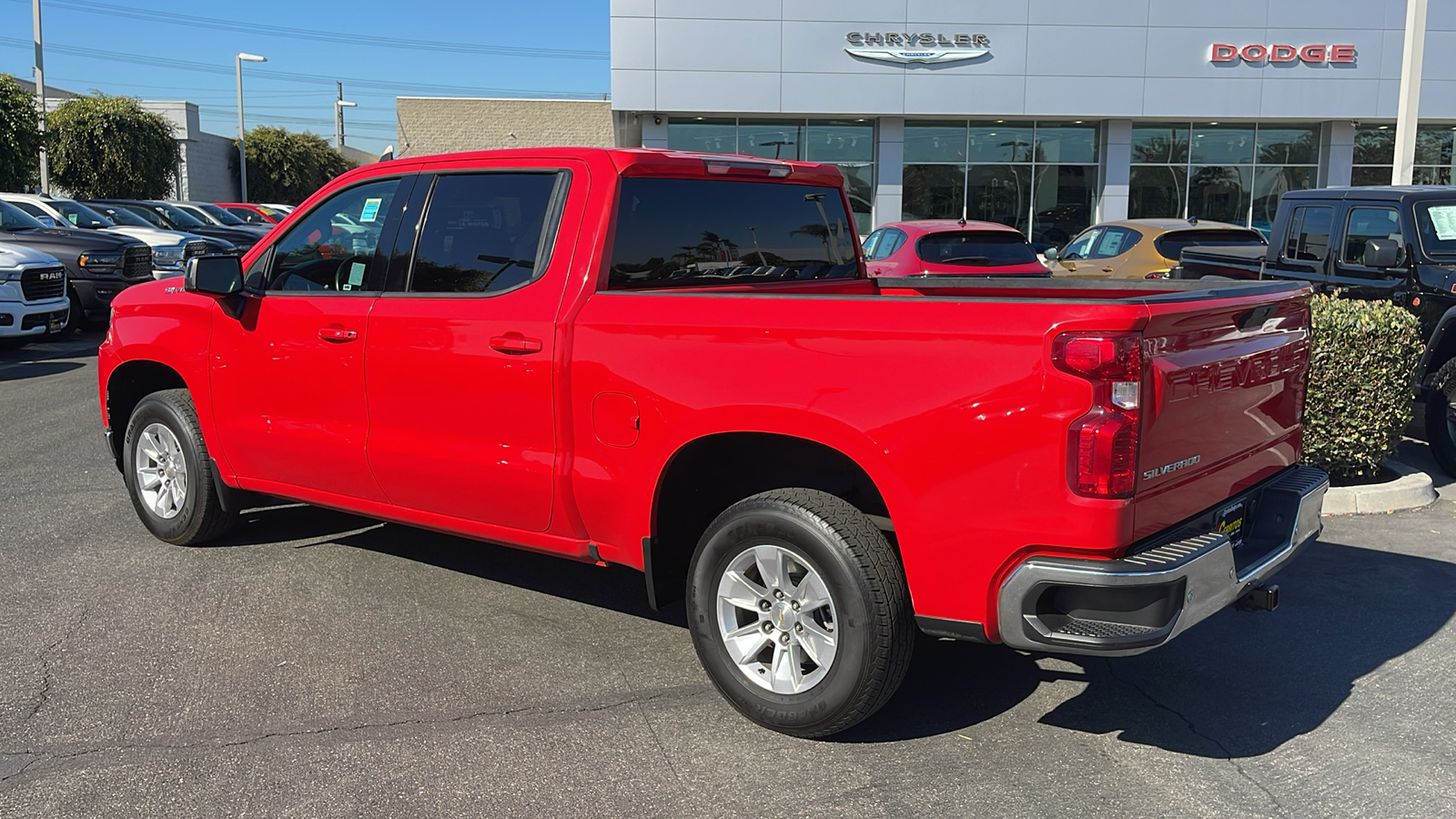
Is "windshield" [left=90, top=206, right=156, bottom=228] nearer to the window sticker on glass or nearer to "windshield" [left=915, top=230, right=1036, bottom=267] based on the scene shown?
"windshield" [left=915, top=230, right=1036, bottom=267]

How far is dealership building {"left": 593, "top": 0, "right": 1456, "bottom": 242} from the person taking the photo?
27.0 m

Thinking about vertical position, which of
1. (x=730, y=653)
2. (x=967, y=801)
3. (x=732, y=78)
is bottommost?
(x=967, y=801)

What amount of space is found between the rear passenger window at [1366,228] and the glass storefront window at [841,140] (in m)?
20.1

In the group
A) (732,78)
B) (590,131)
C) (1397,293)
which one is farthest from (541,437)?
(590,131)

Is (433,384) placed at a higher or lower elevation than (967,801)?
higher

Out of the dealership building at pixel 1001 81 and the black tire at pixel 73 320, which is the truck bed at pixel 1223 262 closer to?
the black tire at pixel 73 320

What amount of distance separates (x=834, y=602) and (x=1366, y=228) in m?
6.94

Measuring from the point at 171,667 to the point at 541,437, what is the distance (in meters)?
1.69

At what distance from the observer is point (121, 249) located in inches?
622

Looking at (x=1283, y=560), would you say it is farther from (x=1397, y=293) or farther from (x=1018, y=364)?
(x=1397, y=293)

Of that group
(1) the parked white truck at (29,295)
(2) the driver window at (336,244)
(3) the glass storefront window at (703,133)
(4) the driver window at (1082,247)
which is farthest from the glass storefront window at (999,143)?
(2) the driver window at (336,244)

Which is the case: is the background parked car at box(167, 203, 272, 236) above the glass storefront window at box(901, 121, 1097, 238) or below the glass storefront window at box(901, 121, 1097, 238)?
below

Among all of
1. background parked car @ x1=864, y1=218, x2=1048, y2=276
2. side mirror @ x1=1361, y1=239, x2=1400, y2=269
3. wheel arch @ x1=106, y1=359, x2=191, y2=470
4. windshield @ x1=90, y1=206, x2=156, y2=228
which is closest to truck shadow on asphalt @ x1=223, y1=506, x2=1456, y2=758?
→ wheel arch @ x1=106, y1=359, x2=191, y2=470

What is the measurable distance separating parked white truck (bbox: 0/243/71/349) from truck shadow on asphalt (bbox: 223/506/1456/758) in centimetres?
926
